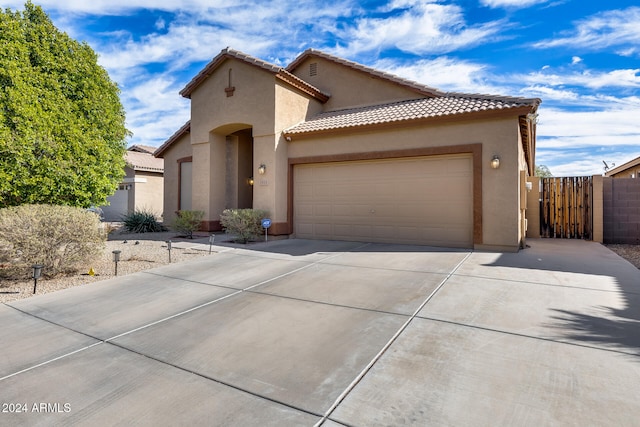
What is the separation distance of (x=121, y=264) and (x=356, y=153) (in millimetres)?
7537

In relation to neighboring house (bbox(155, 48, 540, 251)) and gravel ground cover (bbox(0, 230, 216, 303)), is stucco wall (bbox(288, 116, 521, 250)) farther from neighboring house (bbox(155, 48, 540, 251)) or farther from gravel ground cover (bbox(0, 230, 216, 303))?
gravel ground cover (bbox(0, 230, 216, 303))

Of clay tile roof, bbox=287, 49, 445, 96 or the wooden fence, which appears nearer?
the wooden fence

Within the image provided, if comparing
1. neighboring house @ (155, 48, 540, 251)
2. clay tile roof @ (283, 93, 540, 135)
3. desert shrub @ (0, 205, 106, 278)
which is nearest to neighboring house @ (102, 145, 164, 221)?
neighboring house @ (155, 48, 540, 251)

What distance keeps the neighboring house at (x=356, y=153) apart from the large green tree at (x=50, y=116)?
167 inches

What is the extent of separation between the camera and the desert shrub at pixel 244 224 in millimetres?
11070

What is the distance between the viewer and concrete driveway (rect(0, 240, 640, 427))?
253cm

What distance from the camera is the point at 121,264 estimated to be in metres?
7.92

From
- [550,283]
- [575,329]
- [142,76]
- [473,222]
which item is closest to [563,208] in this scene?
[473,222]

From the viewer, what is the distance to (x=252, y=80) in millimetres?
12203

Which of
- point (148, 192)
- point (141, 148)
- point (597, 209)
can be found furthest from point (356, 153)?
point (141, 148)

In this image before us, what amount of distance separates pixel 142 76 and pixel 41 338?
1658 centimetres

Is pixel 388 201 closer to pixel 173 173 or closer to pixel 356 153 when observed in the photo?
pixel 356 153

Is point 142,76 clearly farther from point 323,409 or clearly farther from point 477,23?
point 323,409

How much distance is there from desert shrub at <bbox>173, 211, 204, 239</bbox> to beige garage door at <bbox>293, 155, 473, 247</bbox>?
12.7 feet
